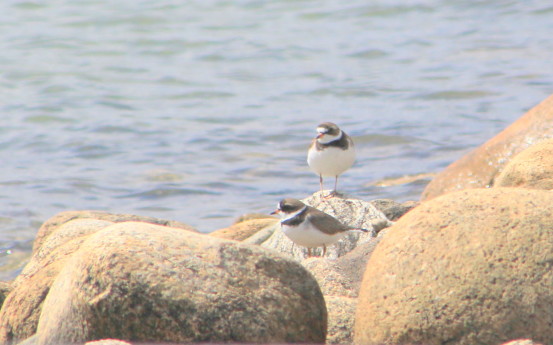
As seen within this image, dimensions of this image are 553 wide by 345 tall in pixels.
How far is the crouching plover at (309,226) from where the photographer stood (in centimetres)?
788

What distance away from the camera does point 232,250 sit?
555 centimetres

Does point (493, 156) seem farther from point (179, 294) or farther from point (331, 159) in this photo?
point (179, 294)

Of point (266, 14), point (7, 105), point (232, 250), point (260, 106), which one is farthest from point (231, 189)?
point (266, 14)

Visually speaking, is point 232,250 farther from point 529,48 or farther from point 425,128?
point 529,48

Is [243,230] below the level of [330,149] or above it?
below

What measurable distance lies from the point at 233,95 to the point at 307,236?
9513 mm

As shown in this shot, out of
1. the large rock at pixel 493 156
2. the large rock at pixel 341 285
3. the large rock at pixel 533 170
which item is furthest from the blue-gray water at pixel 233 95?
the large rock at pixel 341 285

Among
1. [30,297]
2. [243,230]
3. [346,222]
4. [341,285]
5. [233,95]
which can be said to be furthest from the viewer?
[233,95]

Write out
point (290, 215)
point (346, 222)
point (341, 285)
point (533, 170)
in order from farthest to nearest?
1. point (346, 222)
2. point (290, 215)
3. point (533, 170)
4. point (341, 285)

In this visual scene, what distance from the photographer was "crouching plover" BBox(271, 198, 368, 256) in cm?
788

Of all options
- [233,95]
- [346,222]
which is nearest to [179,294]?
[346,222]

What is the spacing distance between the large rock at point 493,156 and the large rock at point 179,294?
588cm

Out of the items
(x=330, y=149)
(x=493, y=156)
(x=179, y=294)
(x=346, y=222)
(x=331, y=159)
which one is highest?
(x=179, y=294)

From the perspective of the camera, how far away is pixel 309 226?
25.8 ft
